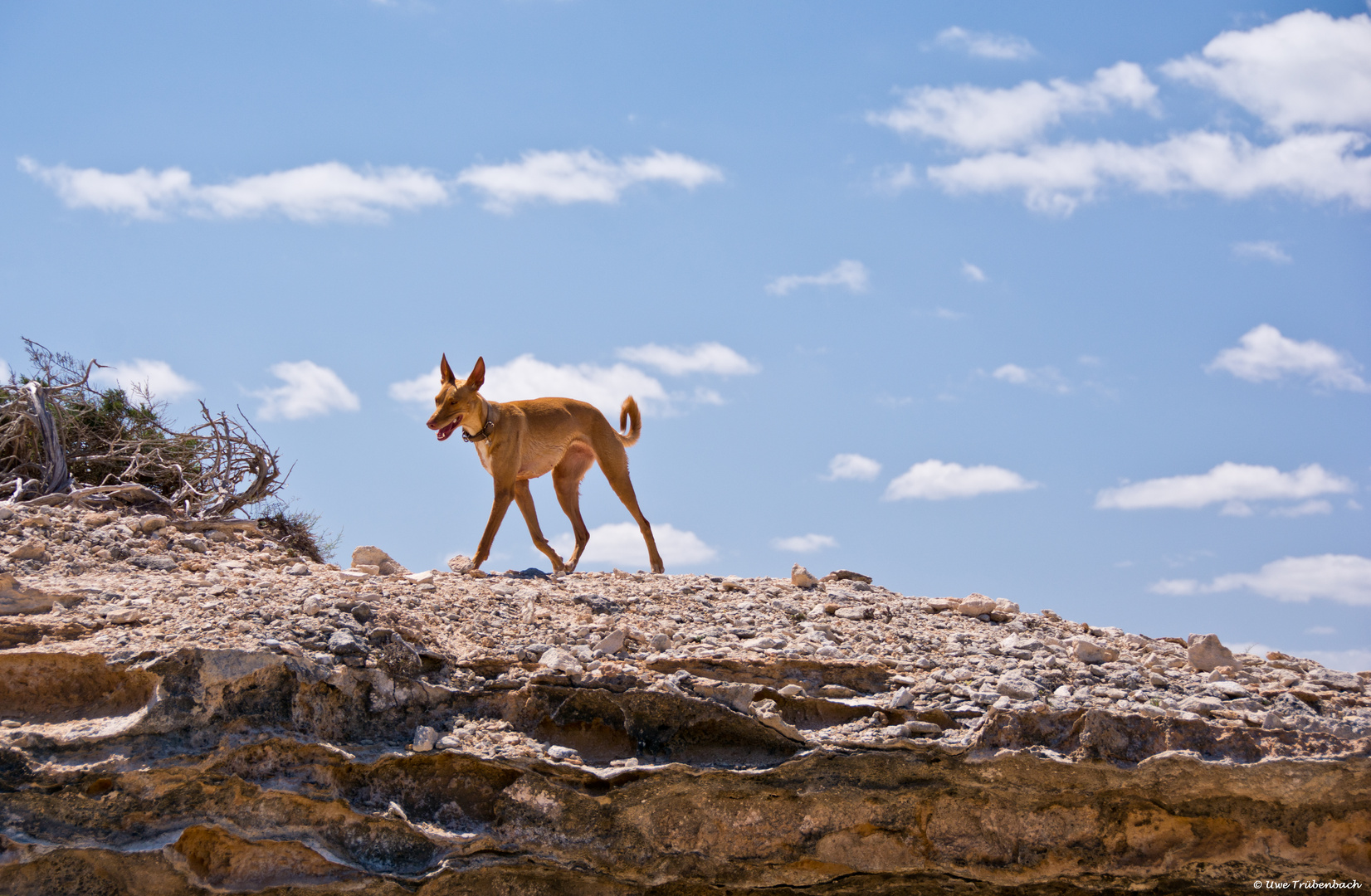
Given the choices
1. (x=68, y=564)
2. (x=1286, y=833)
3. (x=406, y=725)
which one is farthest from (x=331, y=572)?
(x=1286, y=833)

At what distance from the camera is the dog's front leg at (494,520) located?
8.73 m

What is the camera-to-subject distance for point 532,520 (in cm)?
951

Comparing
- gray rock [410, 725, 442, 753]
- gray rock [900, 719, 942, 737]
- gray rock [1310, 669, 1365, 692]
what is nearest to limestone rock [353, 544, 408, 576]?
gray rock [410, 725, 442, 753]

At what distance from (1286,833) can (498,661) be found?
469cm

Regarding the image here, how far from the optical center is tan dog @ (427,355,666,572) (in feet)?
29.0

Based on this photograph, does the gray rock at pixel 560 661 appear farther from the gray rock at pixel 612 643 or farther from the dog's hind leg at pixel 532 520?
the dog's hind leg at pixel 532 520

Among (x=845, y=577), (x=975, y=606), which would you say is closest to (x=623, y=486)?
(x=845, y=577)

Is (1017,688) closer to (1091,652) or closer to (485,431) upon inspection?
(1091,652)

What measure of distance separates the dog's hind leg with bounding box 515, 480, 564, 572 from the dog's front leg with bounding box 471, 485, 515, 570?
383 mm

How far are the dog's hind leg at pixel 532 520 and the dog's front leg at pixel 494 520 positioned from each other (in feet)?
1.26

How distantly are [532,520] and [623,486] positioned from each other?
0.92 metres

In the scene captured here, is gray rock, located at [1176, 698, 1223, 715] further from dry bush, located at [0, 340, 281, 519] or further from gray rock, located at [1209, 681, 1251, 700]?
dry bush, located at [0, 340, 281, 519]

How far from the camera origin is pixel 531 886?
5.75m

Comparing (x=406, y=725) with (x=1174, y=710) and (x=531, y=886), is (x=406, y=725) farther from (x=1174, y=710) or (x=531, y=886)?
(x=1174, y=710)
